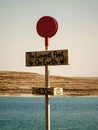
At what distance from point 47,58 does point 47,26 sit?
2.04 ft

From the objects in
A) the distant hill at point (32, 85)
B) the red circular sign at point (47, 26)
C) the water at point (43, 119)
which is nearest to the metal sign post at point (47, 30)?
the red circular sign at point (47, 26)

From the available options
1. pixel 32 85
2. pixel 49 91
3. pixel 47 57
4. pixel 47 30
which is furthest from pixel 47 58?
pixel 32 85

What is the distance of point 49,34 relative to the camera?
7012mm

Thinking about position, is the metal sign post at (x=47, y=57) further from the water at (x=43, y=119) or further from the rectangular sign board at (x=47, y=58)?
the water at (x=43, y=119)

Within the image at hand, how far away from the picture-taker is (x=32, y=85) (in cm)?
12631

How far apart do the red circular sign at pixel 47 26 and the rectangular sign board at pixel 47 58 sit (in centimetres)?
36

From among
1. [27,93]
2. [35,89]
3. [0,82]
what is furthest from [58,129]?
[27,93]

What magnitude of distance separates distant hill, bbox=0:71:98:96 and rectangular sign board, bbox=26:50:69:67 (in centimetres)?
10434

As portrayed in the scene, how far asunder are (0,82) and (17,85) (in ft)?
21.1

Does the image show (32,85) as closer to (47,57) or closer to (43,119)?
(43,119)

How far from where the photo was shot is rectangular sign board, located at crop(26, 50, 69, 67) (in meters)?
6.87

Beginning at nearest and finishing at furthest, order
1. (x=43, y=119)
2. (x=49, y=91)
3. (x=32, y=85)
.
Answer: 1. (x=49, y=91)
2. (x=43, y=119)
3. (x=32, y=85)

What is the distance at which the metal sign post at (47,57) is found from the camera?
689 centimetres

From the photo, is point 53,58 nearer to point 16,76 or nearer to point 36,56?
point 36,56
